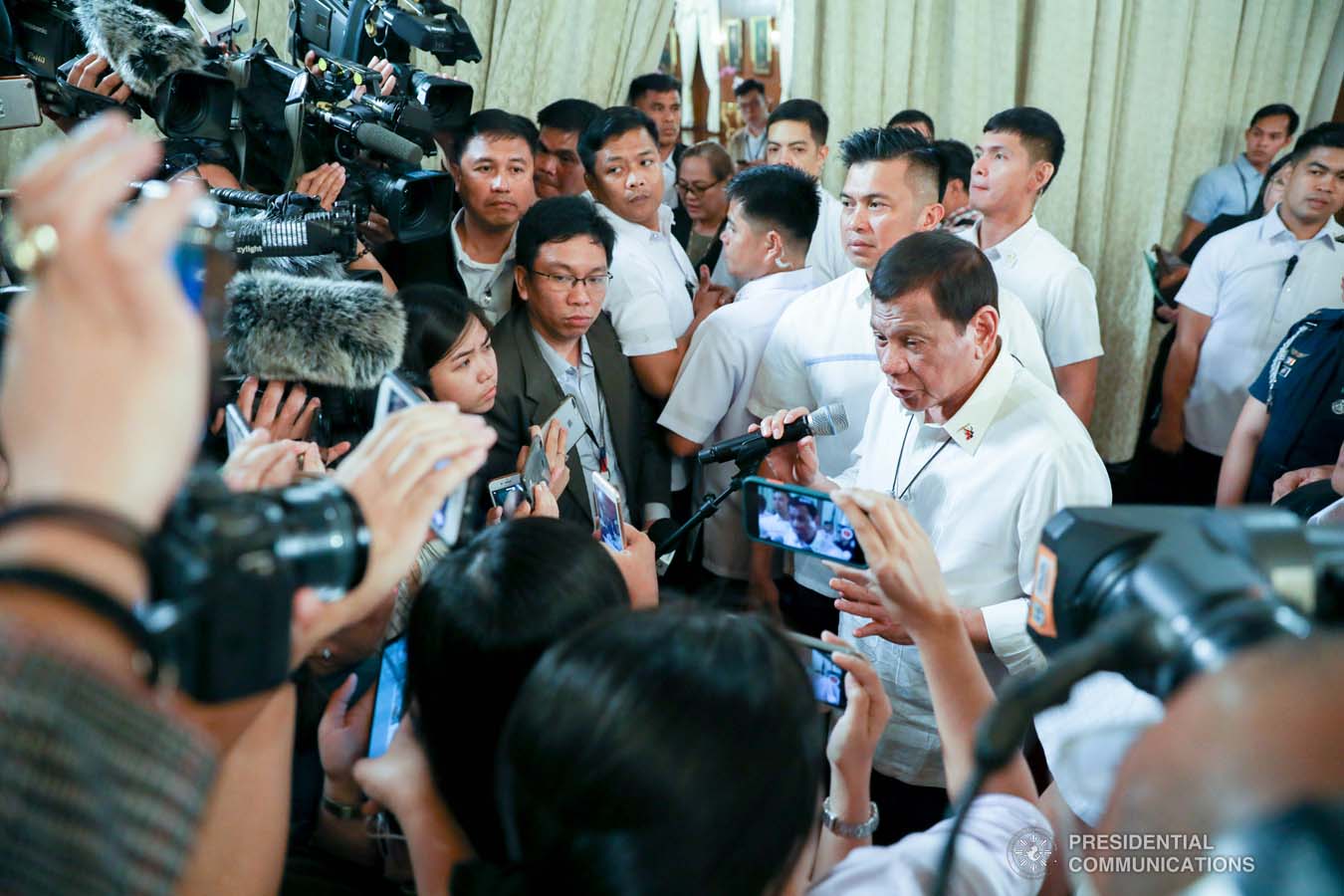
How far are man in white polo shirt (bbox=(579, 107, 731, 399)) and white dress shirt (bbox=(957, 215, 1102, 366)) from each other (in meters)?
0.82

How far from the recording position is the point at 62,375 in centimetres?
45

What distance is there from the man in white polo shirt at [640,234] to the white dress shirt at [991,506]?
3.10ft

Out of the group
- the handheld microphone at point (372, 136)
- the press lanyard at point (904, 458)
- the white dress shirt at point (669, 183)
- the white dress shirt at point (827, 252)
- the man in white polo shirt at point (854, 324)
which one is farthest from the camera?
the white dress shirt at point (669, 183)

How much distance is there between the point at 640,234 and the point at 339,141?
96 centimetres

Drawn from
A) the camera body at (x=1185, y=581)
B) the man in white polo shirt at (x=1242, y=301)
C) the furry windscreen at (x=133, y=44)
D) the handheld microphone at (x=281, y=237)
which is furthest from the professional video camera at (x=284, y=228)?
the man in white polo shirt at (x=1242, y=301)

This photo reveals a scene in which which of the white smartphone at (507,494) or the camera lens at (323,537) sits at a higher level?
the camera lens at (323,537)

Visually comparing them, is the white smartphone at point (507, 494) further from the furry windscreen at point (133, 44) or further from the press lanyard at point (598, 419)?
the furry windscreen at point (133, 44)

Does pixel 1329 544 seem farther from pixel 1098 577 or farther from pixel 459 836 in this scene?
pixel 459 836

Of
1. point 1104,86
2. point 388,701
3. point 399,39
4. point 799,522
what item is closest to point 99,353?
point 388,701

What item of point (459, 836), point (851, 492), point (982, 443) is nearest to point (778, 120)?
point (982, 443)

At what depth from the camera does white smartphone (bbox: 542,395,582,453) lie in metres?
2.02

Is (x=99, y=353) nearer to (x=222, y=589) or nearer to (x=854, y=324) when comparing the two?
(x=222, y=589)

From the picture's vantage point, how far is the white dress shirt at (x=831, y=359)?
→ 2180 millimetres

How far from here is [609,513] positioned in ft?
5.26
